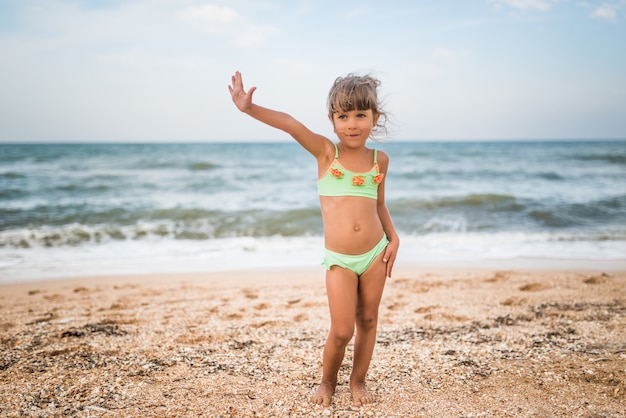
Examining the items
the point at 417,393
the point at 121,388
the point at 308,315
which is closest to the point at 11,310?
the point at 121,388

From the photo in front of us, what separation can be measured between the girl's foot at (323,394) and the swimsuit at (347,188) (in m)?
0.75

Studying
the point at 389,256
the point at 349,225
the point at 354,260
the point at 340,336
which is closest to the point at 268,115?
the point at 349,225

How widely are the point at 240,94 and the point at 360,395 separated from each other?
→ 1.94m

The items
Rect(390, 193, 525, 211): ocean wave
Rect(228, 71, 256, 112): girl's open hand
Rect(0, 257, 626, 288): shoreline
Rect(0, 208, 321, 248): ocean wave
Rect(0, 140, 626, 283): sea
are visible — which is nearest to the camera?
Rect(228, 71, 256, 112): girl's open hand

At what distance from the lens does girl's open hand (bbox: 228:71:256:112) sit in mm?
2518

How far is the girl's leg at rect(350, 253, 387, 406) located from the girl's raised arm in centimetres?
84

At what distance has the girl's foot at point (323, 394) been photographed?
2760 millimetres

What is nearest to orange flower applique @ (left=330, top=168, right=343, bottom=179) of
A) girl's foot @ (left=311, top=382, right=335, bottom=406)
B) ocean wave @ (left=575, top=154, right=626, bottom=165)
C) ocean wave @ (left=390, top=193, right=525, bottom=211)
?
girl's foot @ (left=311, top=382, right=335, bottom=406)

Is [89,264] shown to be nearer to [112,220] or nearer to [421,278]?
[112,220]

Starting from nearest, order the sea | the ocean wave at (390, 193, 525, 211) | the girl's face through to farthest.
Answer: the girl's face, the sea, the ocean wave at (390, 193, 525, 211)

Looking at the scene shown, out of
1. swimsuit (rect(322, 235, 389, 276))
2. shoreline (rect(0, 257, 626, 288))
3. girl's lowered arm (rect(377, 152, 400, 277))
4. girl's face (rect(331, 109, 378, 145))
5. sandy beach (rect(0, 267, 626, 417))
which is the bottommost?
shoreline (rect(0, 257, 626, 288))

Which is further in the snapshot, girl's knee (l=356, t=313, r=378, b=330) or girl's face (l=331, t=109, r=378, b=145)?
girl's knee (l=356, t=313, r=378, b=330)

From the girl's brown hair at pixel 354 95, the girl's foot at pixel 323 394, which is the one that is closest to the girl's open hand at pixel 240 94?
the girl's brown hair at pixel 354 95

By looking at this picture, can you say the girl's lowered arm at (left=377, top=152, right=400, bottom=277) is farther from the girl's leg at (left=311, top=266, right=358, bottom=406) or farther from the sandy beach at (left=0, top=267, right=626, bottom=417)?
the sandy beach at (left=0, top=267, right=626, bottom=417)
